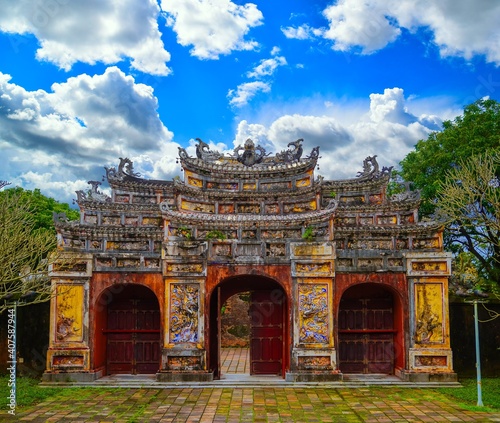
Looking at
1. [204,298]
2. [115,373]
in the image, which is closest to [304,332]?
[204,298]

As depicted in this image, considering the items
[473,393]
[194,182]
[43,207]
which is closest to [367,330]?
[473,393]

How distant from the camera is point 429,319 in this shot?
1452 centimetres

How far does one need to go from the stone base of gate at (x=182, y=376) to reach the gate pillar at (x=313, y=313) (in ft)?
7.77

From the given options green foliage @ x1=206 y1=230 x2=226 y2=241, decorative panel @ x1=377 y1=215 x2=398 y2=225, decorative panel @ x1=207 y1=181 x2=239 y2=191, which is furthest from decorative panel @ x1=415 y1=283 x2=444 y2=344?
decorative panel @ x1=207 y1=181 x2=239 y2=191

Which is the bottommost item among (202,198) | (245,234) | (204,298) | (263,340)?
(263,340)

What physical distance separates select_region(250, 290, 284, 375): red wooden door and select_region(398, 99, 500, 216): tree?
9.04 m

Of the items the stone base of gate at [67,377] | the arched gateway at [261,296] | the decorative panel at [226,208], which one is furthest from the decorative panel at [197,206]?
the stone base of gate at [67,377]

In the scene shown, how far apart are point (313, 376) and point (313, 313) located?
173 centimetres

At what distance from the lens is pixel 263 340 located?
15.6 meters

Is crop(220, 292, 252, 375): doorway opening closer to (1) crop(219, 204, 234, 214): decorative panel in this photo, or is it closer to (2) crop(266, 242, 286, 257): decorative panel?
(1) crop(219, 204, 234, 214): decorative panel

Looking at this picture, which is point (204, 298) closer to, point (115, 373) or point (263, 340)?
point (263, 340)

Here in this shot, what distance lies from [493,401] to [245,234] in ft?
25.4

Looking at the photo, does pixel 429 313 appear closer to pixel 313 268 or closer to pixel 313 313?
pixel 313 313

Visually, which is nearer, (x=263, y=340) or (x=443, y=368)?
(x=443, y=368)
